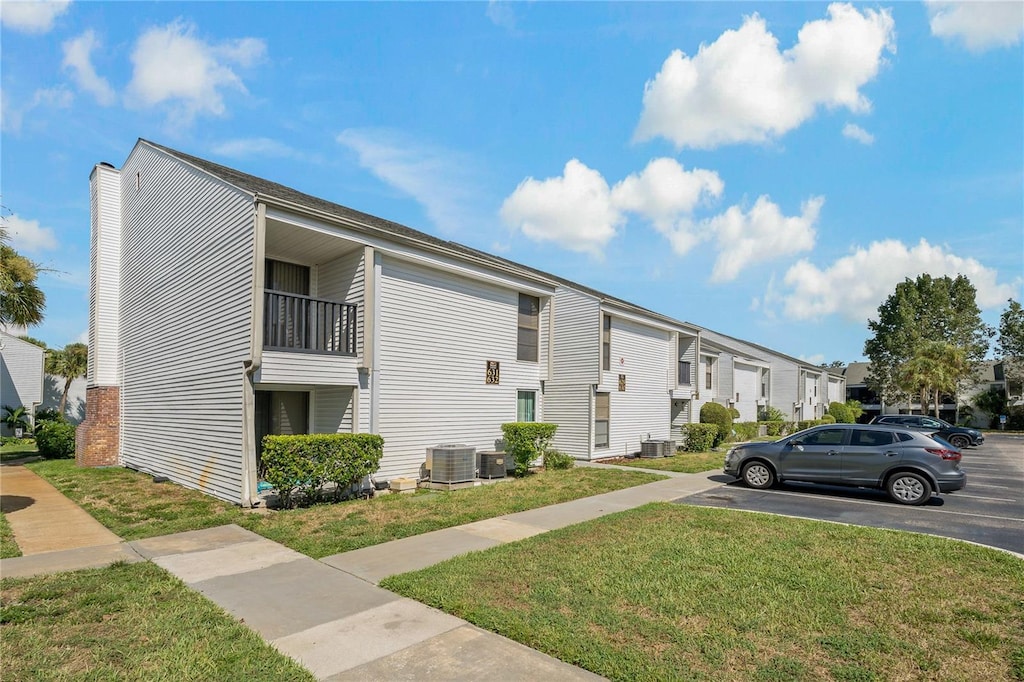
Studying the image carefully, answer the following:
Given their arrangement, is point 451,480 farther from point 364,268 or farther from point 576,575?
point 576,575

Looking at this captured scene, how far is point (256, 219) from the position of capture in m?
10.4

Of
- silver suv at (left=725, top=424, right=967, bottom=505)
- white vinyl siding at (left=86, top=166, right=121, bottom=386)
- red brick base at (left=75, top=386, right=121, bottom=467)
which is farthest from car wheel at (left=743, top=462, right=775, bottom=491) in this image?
white vinyl siding at (left=86, top=166, right=121, bottom=386)

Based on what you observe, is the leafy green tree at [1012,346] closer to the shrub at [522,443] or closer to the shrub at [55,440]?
the shrub at [522,443]

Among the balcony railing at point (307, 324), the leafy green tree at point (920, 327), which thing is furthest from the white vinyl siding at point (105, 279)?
the leafy green tree at point (920, 327)

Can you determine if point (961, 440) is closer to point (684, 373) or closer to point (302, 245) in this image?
point (684, 373)

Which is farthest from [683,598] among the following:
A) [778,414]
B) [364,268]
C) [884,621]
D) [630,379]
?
[778,414]

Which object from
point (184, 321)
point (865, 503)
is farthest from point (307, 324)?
point (865, 503)

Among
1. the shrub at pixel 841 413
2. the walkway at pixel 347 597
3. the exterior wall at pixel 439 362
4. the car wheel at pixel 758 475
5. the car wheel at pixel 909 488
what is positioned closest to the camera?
the walkway at pixel 347 597

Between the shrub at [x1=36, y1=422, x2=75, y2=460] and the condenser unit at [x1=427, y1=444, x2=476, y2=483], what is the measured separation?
1531 centimetres

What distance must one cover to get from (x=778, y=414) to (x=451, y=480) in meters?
33.3

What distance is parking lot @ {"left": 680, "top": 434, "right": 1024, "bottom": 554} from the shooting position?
29.8 feet

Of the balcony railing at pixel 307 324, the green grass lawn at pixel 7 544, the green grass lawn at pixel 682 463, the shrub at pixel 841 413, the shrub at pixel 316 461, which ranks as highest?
the balcony railing at pixel 307 324

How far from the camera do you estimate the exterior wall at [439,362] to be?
12.8 m

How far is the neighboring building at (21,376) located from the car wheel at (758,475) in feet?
117
